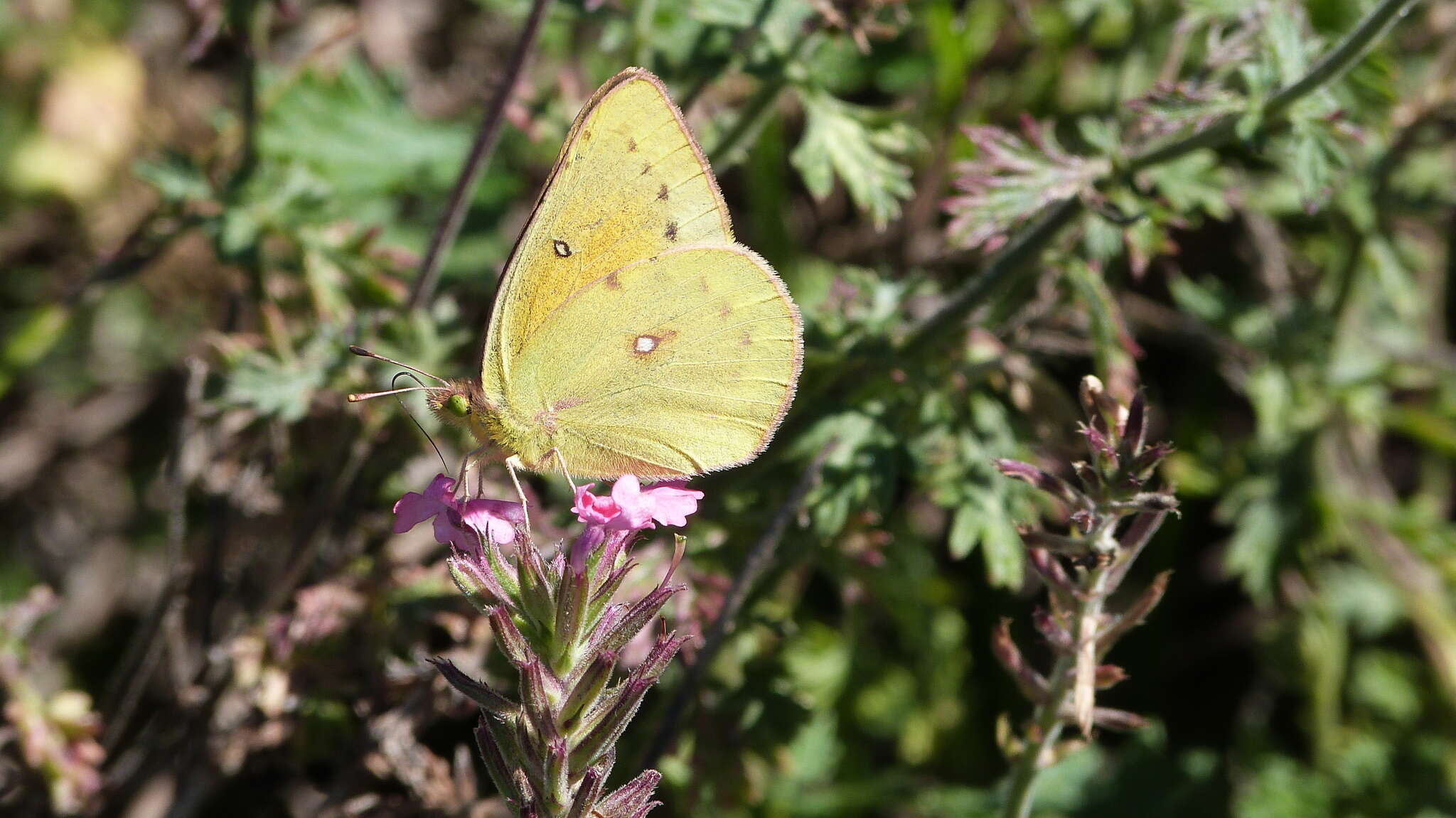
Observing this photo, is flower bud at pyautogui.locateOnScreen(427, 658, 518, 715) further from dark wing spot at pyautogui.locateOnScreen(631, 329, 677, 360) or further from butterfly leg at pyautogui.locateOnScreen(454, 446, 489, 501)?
dark wing spot at pyautogui.locateOnScreen(631, 329, 677, 360)

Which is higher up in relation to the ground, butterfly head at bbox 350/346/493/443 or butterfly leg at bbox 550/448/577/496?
butterfly head at bbox 350/346/493/443

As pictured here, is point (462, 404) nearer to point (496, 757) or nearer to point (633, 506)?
point (633, 506)

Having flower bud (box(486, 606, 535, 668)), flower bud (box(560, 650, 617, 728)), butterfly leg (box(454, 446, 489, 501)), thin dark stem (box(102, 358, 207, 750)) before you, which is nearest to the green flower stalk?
flower bud (box(560, 650, 617, 728))

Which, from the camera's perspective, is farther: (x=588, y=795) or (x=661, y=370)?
(x=661, y=370)

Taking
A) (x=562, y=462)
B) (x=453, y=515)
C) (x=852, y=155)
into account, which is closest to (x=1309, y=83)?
(x=852, y=155)

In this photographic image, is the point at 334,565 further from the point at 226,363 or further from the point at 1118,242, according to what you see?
the point at 1118,242
